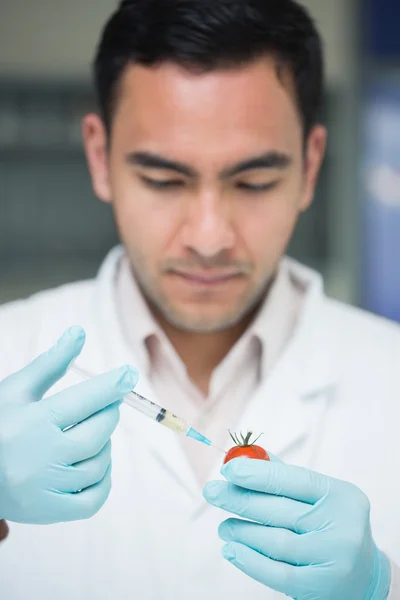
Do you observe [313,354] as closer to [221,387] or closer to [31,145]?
[221,387]

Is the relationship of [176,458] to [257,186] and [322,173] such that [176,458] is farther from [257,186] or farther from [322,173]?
[322,173]

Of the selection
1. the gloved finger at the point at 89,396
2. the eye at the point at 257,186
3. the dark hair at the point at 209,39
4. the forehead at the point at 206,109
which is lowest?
the gloved finger at the point at 89,396

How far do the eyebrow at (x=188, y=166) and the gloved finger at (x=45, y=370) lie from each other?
11.1 inches

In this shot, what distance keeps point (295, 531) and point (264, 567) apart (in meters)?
0.05

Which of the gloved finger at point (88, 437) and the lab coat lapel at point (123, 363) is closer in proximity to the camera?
the gloved finger at point (88, 437)

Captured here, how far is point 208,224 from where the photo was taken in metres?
0.92

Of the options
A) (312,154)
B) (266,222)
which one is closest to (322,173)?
(312,154)

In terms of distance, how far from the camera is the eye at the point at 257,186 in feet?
3.11

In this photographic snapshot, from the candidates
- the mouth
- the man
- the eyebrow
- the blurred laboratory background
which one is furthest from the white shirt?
the blurred laboratory background

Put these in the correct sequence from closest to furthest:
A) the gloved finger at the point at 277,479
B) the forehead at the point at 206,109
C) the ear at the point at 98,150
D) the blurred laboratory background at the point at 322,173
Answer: the gloved finger at the point at 277,479
the forehead at the point at 206,109
the ear at the point at 98,150
the blurred laboratory background at the point at 322,173

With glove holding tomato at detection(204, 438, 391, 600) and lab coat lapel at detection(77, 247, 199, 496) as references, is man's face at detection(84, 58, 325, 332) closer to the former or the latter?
lab coat lapel at detection(77, 247, 199, 496)

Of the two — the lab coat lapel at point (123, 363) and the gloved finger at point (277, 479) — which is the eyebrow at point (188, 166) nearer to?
the lab coat lapel at point (123, 363)

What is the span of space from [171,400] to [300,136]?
1.48 feet

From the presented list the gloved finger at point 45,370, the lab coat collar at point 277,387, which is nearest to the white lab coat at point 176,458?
the lab coat collar at point 277,387
